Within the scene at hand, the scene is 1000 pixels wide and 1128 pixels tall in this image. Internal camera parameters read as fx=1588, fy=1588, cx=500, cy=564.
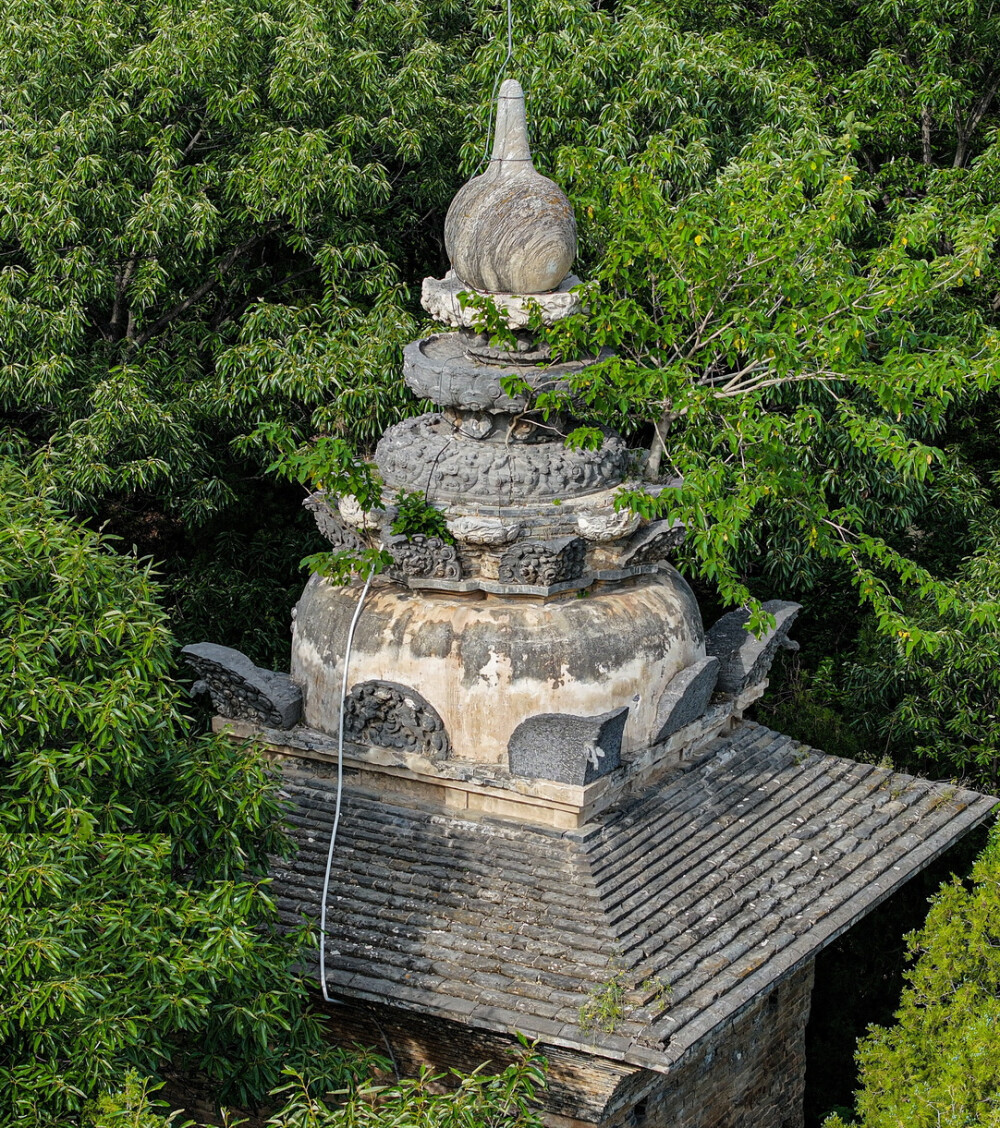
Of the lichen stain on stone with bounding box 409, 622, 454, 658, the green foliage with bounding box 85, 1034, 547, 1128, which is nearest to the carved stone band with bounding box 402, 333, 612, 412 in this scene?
the lichen stain on stone with bounding box 409, 622, 454, 658

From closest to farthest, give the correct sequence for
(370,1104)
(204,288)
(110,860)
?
1. (110,860)
2. (370,1104)
3. (204,288)

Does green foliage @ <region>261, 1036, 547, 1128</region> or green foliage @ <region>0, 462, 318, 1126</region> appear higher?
green foliage @ <region>0, 462, 318, 1126</region>

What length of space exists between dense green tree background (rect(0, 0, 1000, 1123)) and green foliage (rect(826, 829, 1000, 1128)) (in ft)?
0.80

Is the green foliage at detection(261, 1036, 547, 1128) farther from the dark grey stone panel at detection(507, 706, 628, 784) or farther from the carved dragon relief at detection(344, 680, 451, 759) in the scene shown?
the carved dragon relief at detection(344, 680, 451, 759)

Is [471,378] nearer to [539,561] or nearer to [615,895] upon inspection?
[539,561]

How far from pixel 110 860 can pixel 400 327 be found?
8452mm

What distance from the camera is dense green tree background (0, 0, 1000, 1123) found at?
1112 cm

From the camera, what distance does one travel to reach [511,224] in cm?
1341

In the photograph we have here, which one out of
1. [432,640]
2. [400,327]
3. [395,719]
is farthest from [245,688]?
[400,327]

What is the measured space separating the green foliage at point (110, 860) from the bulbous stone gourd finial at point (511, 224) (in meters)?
4.19

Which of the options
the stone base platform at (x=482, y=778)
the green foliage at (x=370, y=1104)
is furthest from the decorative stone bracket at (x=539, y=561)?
the green foliage at (x=370, y=1104)

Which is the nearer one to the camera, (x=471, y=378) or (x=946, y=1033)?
(x=946, y=1033)

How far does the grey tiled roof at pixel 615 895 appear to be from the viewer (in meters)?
11.8

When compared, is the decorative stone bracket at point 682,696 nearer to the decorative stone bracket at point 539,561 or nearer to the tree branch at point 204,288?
the decorative stone bracket at point 539,561
